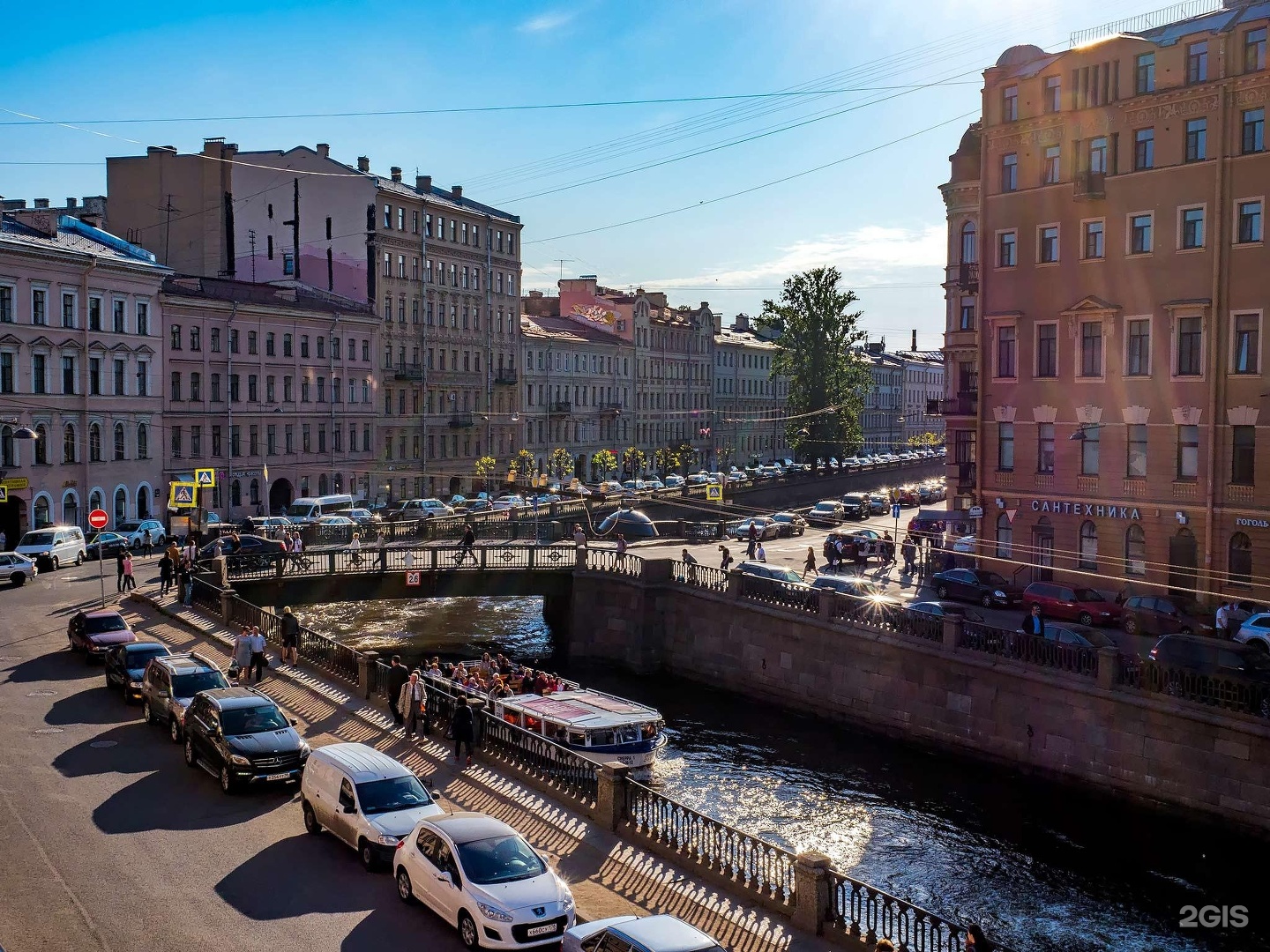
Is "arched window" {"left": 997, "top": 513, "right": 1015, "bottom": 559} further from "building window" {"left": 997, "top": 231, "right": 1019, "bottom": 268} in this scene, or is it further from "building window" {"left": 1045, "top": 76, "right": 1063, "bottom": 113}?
"building window" {"left": 1045, "top": 76, "right": 1063, "bottom": 113}

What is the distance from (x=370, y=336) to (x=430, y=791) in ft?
206

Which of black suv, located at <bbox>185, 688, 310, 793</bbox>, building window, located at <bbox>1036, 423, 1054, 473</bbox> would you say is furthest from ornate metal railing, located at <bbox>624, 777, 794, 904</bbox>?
building window, located at <bbox>1036, 423, 1054, 473</bbox>

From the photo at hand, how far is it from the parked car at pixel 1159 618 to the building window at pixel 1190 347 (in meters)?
7.43

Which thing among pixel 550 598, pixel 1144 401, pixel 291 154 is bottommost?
pixel 550 598

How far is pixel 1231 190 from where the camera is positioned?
129 feet

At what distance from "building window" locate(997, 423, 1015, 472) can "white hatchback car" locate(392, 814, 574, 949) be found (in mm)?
34547

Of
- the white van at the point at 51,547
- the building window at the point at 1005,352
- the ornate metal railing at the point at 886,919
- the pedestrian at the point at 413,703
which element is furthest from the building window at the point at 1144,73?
the white van at the point at 51,547

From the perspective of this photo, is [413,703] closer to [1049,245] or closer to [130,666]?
[130,666]

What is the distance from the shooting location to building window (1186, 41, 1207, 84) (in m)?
40.2

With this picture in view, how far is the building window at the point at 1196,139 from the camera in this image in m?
40.1

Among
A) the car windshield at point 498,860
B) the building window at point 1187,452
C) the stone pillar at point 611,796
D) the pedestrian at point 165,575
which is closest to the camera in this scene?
the car windshield at point 498,860

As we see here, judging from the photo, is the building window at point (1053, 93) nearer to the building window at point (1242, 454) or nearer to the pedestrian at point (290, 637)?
the building window at point (1242, 454)

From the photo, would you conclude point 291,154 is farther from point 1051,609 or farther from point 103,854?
point 103,854

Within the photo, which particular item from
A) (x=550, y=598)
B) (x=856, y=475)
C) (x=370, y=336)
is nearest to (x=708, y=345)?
(x=856, y=475)
